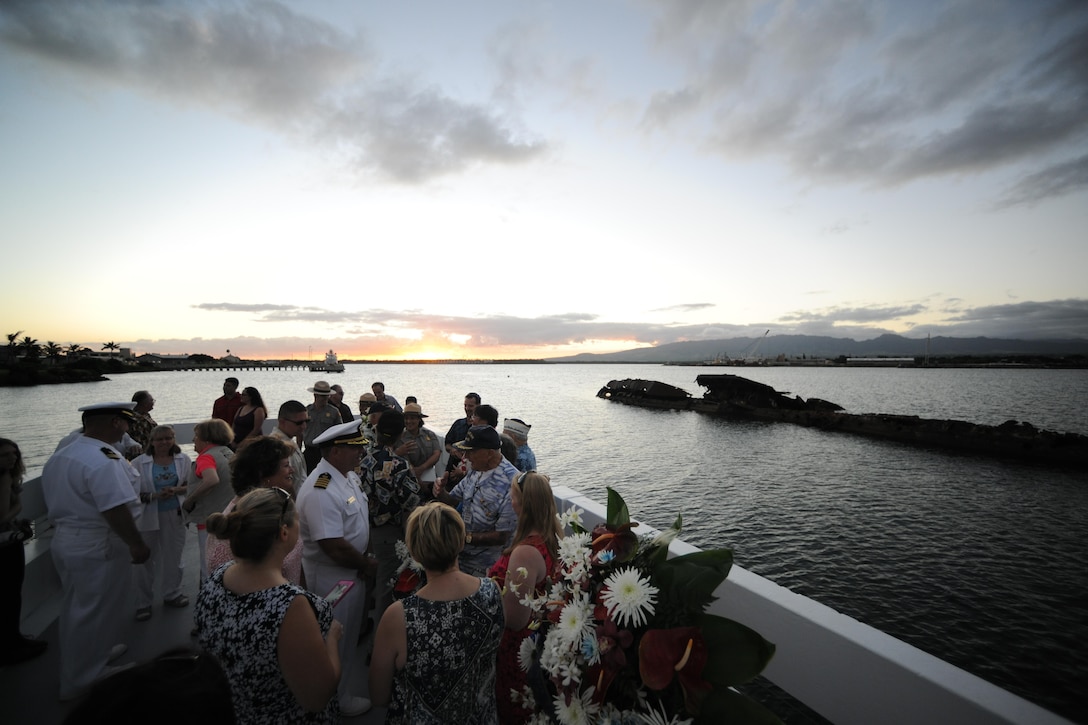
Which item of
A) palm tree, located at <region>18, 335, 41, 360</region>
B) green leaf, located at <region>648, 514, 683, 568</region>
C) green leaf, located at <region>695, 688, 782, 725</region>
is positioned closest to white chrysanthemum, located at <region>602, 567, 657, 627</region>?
green leaf, located at <region>648, 514, 683, 568</region>

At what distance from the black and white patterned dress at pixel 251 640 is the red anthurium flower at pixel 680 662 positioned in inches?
53.1

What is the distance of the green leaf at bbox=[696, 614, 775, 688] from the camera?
4.75ft

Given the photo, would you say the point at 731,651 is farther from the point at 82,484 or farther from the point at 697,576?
the point at 82,484

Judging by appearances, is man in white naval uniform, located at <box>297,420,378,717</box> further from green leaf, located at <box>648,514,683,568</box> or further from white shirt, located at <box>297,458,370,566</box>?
green leaf, located at <box>648,514,683,568</box>

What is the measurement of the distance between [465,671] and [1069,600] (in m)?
12.9

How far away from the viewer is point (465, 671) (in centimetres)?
200

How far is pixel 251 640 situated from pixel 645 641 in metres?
1.51

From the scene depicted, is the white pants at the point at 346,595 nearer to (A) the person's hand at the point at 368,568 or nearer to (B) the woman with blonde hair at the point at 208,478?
(A) the person's hand at the point at 368,568

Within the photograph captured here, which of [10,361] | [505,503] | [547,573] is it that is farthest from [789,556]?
[10,361]

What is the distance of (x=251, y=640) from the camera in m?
1.77

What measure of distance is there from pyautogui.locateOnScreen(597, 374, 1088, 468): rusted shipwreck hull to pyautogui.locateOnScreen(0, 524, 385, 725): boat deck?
31987 mm

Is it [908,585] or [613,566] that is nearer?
[613,566]

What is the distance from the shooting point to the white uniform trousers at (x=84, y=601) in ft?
11.0

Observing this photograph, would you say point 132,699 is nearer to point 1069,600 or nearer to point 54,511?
point 54,511
